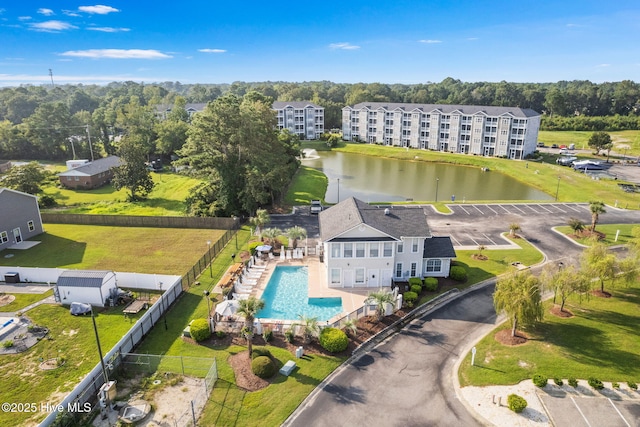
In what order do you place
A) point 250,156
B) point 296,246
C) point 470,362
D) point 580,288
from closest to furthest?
point 470,362
point 580,288
point 296,246
point 250,156

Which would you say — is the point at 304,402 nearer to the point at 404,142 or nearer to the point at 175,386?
the point at 175,386

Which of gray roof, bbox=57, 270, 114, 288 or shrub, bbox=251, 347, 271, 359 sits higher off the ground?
gray roof, bbox=57, 270, 114, 288

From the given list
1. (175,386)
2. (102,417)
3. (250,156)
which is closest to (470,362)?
(175,386)

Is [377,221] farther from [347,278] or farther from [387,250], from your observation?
[347,278]

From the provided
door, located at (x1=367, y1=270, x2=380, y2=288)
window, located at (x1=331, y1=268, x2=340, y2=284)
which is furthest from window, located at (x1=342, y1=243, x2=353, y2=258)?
door, located at (x1=367, y1=270, x2=380, y2=288)

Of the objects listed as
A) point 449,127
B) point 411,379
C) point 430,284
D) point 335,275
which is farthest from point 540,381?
point 449,127

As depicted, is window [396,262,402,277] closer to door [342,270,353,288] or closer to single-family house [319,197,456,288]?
single-family house [319,197,456,288]

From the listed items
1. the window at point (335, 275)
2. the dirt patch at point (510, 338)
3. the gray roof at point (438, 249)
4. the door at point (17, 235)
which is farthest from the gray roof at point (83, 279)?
A: the dirt patch at point (510, 338)
